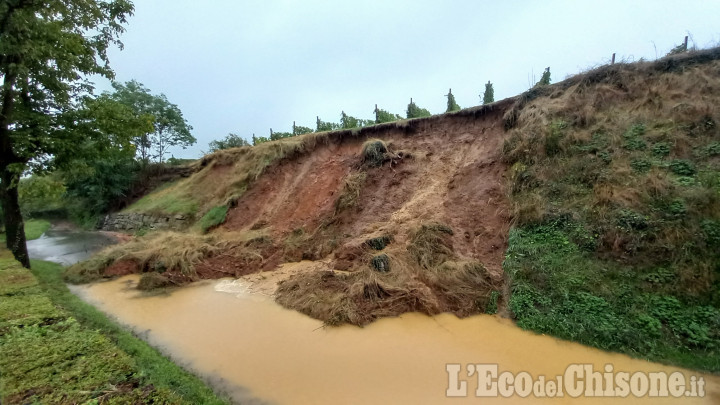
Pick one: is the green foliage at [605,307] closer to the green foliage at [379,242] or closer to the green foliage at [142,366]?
the green foliage at [379,242]

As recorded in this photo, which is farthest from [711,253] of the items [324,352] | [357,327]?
[324,352]

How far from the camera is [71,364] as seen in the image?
11.2 feet

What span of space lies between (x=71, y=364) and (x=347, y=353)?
3.50 meters

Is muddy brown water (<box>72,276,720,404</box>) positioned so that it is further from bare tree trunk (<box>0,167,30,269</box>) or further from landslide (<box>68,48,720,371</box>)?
bare tree trunk (<box>0,167,30,269</box>)

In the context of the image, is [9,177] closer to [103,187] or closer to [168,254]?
[168,254]

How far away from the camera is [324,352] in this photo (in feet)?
17.6

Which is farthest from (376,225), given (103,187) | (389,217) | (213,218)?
(103,187)

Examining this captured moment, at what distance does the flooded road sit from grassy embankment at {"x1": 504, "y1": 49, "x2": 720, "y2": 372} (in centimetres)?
1499

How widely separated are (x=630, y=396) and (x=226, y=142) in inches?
1156

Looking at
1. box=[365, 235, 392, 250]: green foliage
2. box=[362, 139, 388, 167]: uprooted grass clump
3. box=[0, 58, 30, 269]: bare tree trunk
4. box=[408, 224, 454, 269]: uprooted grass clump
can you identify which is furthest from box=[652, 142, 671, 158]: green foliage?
box=[0, 58, 30, 269]: bare tree trunk

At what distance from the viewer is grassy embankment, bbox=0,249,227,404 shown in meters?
2.92

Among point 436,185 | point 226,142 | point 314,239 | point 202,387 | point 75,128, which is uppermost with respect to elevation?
point 226,142

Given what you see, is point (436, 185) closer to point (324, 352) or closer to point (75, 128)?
point (324, 352)

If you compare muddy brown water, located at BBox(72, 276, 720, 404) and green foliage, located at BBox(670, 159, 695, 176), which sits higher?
green foliage, located at BBox(670, 159, 695, 176)
